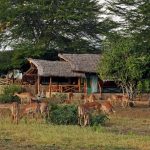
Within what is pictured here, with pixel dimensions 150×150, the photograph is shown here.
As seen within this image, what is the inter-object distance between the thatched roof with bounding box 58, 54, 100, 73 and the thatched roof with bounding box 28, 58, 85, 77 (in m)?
0.61

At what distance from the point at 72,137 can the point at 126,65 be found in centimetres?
1921

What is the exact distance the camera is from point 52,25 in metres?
58.2

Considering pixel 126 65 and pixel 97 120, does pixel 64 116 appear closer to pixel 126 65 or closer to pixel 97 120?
pixel 97 120

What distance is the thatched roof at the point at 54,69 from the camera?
4658 centimetres

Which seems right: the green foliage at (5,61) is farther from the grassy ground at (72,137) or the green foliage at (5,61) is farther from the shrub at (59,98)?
the grassy ground at (72,137)

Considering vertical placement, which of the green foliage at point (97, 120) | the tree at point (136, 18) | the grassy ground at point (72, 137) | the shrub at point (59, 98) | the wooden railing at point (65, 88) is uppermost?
the tree at point (136, 18)

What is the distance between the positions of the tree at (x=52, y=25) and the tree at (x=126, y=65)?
18.2 meters

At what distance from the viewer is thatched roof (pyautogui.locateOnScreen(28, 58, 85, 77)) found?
153 feet

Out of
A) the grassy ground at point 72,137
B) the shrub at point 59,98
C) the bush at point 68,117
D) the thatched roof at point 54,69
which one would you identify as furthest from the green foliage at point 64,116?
the thatched roof at point 54,69

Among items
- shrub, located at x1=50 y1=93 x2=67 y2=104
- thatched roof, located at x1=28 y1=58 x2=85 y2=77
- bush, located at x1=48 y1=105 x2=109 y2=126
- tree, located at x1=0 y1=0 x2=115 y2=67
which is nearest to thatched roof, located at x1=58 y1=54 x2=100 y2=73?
thatched roof, located at x1=28 y1=58 x2=85 y2=77

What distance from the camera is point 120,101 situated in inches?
1475

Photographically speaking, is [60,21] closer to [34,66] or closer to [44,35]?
[44,35]

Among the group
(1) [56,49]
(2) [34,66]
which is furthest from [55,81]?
(1) [56,49]

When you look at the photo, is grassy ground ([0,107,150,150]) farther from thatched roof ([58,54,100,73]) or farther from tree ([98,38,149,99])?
thatched roof ([58,54,100,73])
